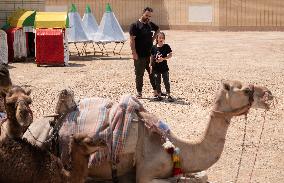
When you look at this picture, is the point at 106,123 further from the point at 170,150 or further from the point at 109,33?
the point at 109,33

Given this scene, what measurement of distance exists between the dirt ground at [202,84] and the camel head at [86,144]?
254 cm

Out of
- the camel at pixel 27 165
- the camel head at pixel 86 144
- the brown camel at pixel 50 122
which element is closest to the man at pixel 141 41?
the brown camel at pixel 50 122

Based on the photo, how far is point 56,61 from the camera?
20.2 m

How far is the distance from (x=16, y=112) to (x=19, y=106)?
0.05m

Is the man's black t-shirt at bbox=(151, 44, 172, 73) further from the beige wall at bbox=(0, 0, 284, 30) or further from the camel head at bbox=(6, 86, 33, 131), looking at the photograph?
the beige wall at bbox=(0, 0, 284, 30)

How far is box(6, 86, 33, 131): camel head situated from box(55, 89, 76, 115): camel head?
44.0 inches

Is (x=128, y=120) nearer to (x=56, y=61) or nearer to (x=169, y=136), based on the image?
(x=169, y=136)

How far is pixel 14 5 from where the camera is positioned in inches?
954

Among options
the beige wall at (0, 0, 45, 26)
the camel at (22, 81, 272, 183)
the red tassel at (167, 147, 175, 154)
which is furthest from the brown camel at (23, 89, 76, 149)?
the beige wall at (0, 0, 45, 26)

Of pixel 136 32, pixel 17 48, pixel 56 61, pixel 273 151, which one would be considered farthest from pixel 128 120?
pixel 17 48

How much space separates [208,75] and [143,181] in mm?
11811

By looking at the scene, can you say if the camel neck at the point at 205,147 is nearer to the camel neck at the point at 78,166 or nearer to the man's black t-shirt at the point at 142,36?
the camel neck at the point at 78,166

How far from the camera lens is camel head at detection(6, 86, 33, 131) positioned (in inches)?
169

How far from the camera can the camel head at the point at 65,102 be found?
18.9ft
